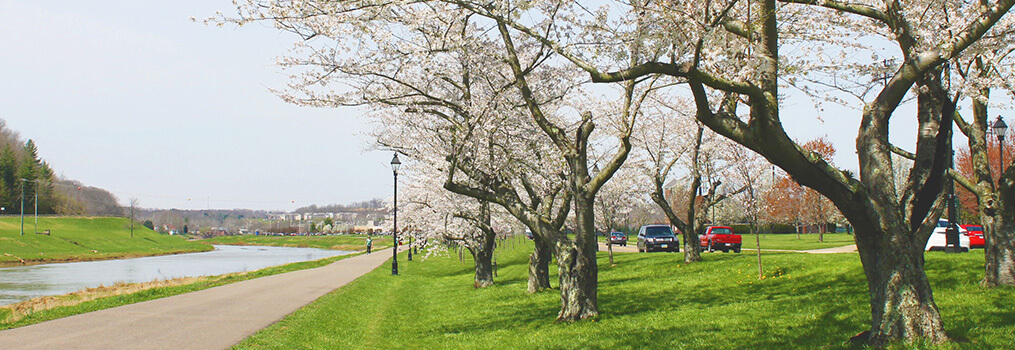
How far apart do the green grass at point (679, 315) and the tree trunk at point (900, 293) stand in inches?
11.4

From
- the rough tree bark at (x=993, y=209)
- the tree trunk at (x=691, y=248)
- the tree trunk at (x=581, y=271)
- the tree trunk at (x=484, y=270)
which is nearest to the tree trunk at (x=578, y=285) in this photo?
the tree trunk at (x=581, y=271)

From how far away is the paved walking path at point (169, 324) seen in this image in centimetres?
983

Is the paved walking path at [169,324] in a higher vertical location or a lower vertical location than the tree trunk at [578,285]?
lower

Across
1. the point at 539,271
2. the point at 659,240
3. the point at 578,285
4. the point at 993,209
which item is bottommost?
the point at 539,271

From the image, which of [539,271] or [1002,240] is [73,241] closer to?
[539,271]

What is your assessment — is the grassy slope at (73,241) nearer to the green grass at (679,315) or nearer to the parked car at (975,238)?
the green grass at (679,315)

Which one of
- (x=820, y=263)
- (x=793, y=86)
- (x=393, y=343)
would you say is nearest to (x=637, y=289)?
(x=820, y=263)

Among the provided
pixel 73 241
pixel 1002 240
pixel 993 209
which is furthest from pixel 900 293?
pixel 73 241

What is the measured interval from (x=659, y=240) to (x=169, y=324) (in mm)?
26499

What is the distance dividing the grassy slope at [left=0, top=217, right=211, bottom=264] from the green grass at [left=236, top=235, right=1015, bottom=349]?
53840 mm

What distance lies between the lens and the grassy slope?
62.9 m

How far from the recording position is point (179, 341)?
1009cm

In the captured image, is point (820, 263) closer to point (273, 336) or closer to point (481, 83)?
point (481, 83)

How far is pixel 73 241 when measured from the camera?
78.2 m
